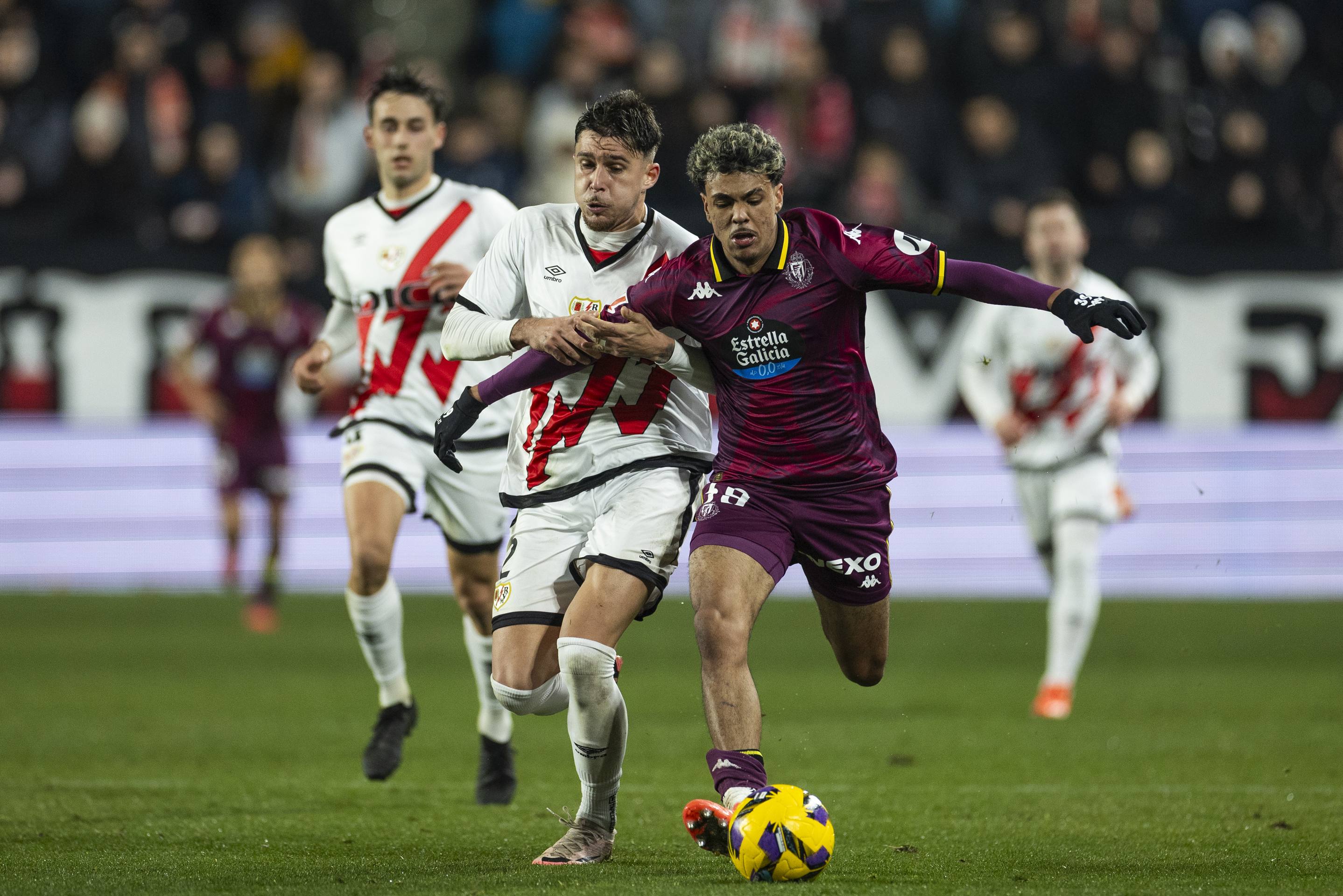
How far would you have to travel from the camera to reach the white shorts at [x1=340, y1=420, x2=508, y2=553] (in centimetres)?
688

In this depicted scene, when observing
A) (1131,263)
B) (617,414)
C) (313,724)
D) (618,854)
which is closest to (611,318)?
(617,414)

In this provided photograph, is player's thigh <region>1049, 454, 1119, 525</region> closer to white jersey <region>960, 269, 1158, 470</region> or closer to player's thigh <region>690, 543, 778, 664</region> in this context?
white jersey <region>960, 269, 1158, 470</region>

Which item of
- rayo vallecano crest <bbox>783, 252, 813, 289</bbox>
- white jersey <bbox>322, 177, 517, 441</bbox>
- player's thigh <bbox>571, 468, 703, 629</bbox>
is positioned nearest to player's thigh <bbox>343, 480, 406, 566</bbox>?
white jersey <bbox>322, 177, 517, 441</bbox>

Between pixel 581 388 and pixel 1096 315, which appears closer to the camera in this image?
pixel 1096 315

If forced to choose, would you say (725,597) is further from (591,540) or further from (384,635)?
(384,635)

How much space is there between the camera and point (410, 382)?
23.1 feet

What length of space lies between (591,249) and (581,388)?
0.47 meters

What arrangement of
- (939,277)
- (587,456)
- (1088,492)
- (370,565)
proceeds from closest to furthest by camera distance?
1. (939,277)
2. (587,456)
3. (370,565)
4. (1088,492)

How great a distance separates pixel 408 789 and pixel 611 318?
258 centimetres

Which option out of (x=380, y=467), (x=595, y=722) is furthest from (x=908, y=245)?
(x=380, y=467)

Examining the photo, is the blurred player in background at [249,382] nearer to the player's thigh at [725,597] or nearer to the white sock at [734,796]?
the player's thigh at [725,597]

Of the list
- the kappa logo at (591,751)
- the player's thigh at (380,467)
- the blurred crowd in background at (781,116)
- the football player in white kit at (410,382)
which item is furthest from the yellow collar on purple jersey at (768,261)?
the blurred crowd in background at (781,116)

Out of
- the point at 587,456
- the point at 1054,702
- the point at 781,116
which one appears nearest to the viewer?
the point at 587,456

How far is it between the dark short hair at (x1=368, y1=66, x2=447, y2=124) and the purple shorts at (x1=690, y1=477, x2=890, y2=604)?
8.00ft
